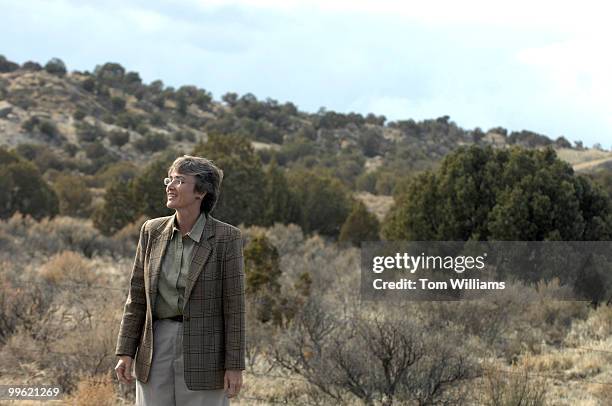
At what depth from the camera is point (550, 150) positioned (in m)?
15.9

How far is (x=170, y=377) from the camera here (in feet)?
12.3

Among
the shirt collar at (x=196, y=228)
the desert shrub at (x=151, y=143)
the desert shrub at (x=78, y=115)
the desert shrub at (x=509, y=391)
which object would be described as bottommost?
the desert shrub at (x=509, y=391)

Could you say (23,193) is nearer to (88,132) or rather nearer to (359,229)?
(359,229)

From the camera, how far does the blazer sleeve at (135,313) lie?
3.91m

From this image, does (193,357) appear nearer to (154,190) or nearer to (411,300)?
(411,300)

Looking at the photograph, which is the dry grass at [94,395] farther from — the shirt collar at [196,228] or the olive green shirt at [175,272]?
the shirt collar at [196,228]

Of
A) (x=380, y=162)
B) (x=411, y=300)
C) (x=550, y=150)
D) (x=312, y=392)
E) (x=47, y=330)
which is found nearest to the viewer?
(x=312, y=392)

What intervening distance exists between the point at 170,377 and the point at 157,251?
24.8 inches

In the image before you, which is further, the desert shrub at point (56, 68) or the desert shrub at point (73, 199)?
the desert shrub at point (56, 68)

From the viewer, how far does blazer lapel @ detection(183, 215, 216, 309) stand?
371 cm

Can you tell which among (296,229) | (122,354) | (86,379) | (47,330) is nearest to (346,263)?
(296,229)

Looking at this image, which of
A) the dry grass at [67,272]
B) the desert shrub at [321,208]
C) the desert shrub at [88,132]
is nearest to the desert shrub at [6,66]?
the desert shrub at [88,132]

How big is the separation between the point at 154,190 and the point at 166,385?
1823 cm

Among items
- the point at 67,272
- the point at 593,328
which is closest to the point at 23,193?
the point at 67,272
